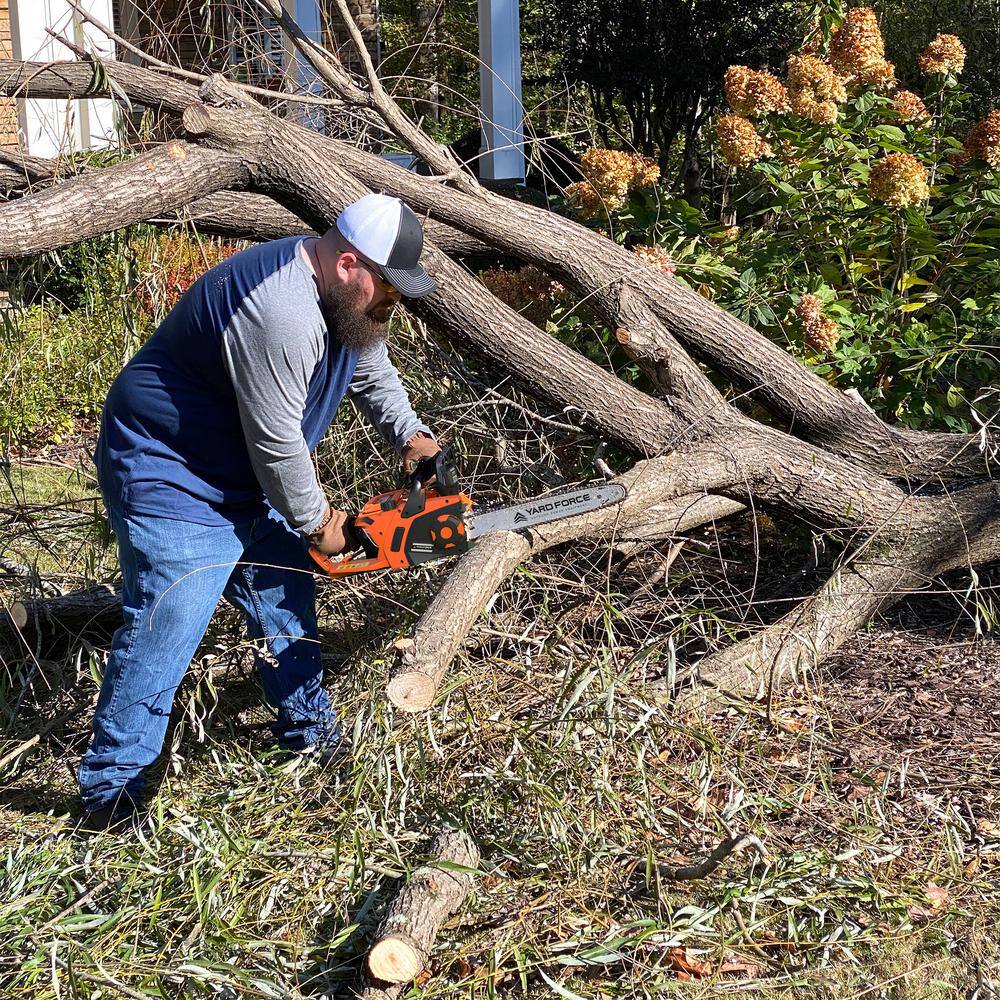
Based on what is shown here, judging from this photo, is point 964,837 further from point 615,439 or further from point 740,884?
point 615,439

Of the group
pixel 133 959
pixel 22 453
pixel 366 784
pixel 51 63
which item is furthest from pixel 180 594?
pixel 22 453

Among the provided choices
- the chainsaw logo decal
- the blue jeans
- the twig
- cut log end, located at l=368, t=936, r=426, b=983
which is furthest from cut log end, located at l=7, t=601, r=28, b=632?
the twig

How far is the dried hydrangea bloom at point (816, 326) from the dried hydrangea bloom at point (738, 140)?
0.69 metres

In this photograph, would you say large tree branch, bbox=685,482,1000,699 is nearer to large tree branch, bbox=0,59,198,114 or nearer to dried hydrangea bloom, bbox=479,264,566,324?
dried hydrangea bloom, bbox=479,264,566,324

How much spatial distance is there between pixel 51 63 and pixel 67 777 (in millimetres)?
2448

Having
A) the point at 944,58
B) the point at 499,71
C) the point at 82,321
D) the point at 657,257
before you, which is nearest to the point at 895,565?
the point at 657,257

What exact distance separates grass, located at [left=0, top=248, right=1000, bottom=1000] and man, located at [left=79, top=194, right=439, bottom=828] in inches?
12.2

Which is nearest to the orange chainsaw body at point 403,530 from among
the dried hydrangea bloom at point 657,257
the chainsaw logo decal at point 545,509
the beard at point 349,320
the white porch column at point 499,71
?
the chainsaw logo decal at point 545,509

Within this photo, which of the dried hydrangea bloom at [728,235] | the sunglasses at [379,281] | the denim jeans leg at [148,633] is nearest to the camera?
the sunglasses at [379,281]

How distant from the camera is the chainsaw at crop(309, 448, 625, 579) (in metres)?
3.22

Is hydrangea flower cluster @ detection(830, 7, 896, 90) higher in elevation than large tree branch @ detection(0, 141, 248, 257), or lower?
higher

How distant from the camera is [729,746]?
3162mm

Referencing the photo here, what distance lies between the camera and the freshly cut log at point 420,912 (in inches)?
94.3

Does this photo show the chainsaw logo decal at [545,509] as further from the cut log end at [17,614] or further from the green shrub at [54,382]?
the green shrub at [54,382]
